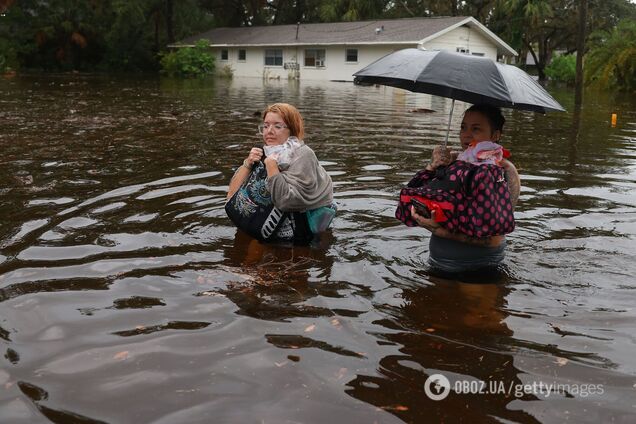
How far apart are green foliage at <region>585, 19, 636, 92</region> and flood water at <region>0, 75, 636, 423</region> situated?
22.0 metres

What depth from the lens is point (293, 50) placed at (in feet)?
141

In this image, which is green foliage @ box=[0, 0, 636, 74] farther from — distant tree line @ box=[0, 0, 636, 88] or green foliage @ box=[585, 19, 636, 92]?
green foliage @ box=[585, 19, 636, 92]

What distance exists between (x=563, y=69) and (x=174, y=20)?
3135cm

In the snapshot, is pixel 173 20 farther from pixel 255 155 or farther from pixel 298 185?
pixel 298 185

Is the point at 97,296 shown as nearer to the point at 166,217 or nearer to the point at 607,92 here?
the point at 166,217

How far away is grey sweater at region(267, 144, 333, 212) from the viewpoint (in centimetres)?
474

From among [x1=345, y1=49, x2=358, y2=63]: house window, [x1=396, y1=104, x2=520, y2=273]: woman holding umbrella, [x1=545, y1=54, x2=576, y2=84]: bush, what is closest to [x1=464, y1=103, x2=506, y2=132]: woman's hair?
[x1=396, y1=104, x2=520, y2=273]: woman holding umbrella

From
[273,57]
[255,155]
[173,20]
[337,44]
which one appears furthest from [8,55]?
[255,155]

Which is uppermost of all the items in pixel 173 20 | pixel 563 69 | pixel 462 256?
pixel 173 20

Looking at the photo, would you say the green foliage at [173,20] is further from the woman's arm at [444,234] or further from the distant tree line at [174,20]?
the woman's arm at [444,234]

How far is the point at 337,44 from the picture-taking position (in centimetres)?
3894

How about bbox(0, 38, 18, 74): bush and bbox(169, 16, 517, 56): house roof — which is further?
bbox(0, 38, 18, 74): bush

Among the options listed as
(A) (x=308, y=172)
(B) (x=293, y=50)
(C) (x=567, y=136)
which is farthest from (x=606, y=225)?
(B) (x=293, y=50)

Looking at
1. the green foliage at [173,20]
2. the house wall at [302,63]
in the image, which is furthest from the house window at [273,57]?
the green foliage at [173,20]
